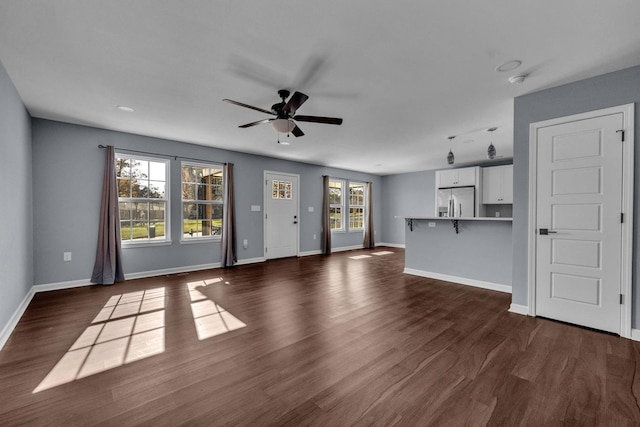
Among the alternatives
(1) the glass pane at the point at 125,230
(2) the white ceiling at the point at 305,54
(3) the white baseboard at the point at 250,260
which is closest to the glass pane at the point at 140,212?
(1) the glass pane at the point at 125,230

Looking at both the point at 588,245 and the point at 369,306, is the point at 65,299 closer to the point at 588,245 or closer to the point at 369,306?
the point at 369,306

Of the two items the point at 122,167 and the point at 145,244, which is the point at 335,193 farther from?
the point at 122,167

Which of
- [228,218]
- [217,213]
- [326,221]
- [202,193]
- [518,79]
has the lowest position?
[326,221]

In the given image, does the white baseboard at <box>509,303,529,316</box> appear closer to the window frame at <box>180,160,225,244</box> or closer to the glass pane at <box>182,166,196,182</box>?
the window frame at <box>180,160,225,244</box>

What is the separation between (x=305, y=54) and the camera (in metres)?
2.45

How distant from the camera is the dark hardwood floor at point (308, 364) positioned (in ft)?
5.36

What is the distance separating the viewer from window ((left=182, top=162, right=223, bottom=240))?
5.58 metres

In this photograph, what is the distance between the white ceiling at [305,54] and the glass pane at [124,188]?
108 cm

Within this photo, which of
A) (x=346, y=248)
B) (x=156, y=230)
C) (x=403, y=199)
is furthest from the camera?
(x=403, y=199)

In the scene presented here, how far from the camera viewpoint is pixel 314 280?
4.86m

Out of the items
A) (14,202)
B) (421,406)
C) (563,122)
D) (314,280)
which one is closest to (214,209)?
(314,280)

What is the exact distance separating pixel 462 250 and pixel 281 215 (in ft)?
13.8

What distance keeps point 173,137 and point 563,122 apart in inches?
222

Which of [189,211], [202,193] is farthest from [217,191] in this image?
[189,211]
